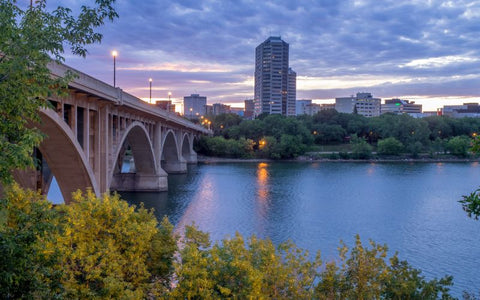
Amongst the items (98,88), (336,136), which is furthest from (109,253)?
(336,136)

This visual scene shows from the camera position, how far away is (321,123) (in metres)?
113

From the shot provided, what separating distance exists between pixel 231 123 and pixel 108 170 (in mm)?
86737

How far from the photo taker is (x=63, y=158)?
20281 mm

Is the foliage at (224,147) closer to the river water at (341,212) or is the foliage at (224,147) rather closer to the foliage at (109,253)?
the river water at (341,212)

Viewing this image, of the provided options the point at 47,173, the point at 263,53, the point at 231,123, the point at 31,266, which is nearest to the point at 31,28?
the point at 31,266

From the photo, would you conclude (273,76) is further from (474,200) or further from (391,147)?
(474,200)

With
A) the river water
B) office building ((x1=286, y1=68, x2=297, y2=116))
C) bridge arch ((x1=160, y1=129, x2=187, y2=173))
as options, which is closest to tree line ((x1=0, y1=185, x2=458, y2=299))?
the river water

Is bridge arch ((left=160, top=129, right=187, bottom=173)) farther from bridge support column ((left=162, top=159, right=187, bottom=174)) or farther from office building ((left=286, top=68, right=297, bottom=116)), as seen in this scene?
office building ((left=286, top=68, right=297, bottom=116))

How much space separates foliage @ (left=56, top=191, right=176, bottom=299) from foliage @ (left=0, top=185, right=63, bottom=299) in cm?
50

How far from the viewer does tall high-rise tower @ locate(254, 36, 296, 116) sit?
607ft

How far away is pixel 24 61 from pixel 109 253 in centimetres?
487

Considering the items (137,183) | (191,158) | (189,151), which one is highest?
(189,151)

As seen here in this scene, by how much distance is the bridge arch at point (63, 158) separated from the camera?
684 inches

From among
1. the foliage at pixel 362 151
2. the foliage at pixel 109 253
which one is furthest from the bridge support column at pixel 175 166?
the foliage at pixel 109 253
